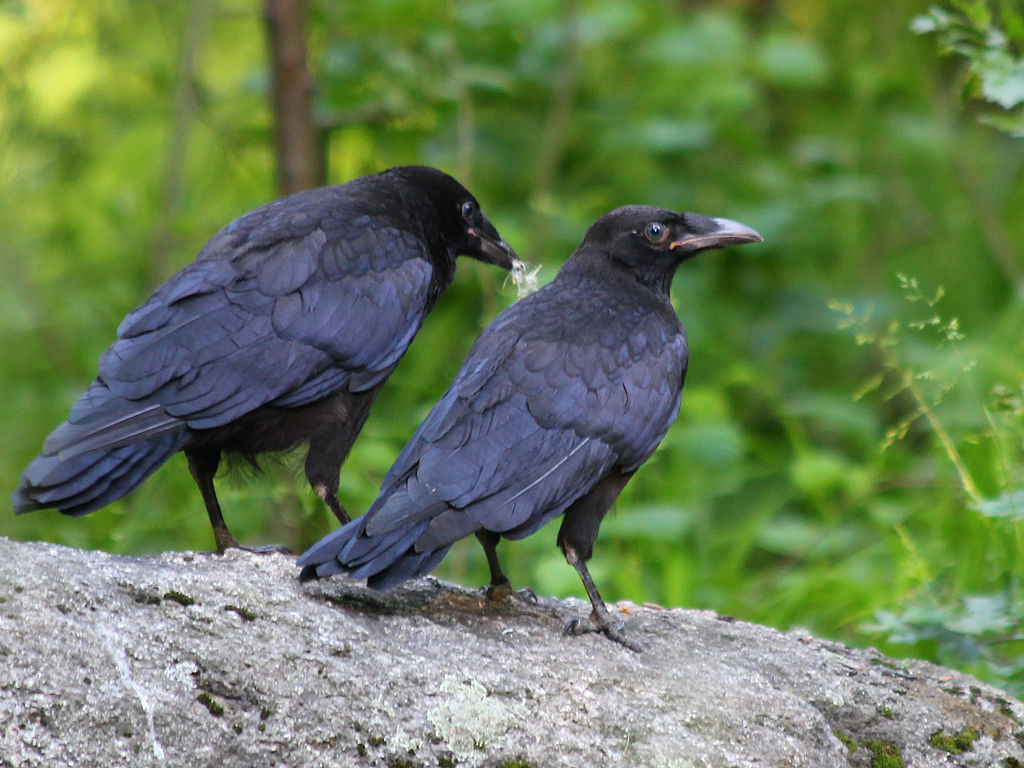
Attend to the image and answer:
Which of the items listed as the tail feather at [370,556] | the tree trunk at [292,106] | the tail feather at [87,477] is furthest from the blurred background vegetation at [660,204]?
the tail feather at [370,556]

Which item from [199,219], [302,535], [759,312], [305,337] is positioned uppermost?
[305,337]

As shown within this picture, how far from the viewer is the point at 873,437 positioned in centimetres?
597

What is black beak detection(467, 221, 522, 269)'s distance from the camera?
4.28 metres

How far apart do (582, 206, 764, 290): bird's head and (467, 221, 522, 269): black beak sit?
1.79 feet

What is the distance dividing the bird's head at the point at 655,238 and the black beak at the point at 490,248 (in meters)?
0.55

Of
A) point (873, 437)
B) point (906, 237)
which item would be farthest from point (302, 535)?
point (906, 237)

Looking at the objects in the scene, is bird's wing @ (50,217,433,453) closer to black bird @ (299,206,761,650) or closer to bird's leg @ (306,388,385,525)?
bird's leg @ (306,388,385,525)

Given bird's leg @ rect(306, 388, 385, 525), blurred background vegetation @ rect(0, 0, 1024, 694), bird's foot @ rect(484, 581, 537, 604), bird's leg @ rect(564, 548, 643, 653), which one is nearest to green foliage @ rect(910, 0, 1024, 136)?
blurred background vegetation @ rect(0, 0, 1024, 694)

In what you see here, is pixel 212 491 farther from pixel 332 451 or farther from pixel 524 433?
pixel 524 433

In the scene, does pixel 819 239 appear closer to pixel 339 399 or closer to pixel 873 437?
pixel 873 437

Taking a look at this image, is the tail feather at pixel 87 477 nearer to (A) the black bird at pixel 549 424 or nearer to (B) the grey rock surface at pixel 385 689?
(B) the grey rock surface at pixel 385 689

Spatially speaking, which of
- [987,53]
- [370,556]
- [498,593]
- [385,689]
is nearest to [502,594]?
[498,593]

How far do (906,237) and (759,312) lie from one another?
124cm

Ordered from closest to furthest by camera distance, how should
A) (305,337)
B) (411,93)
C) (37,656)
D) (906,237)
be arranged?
1. (37,656)
2. (305,337)
3. (411,93)
4. (906,237)
